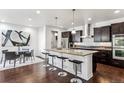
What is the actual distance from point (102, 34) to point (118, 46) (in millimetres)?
1210

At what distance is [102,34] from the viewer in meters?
5.16

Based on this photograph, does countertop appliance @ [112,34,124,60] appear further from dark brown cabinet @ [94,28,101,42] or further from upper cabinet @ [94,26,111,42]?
dark brown cabinet @ [94,28,101,42]

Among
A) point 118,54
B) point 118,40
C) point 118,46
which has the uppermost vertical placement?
point 118,40

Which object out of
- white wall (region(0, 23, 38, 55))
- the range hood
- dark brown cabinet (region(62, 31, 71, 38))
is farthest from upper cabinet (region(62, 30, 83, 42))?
white wall (region(0, 23, 38, 55))

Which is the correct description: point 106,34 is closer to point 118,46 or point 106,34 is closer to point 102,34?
point 102,34

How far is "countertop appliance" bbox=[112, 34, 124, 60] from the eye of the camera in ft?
13.5

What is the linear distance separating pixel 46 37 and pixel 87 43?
296 centimetres

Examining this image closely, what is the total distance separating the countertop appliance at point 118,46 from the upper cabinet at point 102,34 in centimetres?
53

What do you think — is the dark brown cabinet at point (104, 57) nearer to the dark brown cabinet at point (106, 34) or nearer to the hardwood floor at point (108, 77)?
the dark brown cabinet at point (106, 34)

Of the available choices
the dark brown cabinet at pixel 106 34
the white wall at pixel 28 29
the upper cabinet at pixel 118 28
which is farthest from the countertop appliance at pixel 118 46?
the white wall at pixel 28 29

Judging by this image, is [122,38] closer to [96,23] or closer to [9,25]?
[96,23]

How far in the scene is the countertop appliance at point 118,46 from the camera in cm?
413

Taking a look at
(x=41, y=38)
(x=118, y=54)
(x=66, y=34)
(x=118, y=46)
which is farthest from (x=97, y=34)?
(x=41, y=38)
